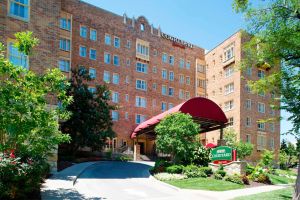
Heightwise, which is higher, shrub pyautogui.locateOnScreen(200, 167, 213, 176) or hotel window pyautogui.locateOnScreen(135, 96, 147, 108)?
hotel window pyautogui.locateOnScreen(135, 96, 147, 108)

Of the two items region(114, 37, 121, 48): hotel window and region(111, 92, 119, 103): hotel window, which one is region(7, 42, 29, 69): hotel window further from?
region(114, 37, 121, 48): hotel window

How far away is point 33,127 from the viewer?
11.4 meters

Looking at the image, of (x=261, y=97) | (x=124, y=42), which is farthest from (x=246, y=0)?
(x=261, y=97)

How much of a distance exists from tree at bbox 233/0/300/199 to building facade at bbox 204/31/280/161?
1134 inches

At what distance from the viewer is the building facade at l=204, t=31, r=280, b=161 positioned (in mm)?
46031

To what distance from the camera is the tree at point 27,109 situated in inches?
432

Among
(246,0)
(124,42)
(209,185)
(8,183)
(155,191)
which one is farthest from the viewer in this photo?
(124,42)

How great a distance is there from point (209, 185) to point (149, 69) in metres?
32.3

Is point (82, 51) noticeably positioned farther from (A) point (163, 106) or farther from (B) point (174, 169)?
(B) point (174, 169)

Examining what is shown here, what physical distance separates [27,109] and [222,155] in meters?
15.8

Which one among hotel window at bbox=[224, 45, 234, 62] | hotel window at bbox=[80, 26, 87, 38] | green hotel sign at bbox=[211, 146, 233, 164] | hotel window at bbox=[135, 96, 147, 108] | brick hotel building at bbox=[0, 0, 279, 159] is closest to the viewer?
green hotel sign at bbox=[211, 146, 233, 164]

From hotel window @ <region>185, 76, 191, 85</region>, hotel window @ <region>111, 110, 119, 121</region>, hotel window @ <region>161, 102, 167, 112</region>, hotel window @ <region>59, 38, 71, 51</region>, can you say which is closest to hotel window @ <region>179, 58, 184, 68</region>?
hotel window @ <region>185, 76, 191, 85</region>

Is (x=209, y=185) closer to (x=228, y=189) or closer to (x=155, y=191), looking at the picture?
(x=228, y=189)

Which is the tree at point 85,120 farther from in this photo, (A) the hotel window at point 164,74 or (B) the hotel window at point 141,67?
(A) the hotel window at point 164,74
